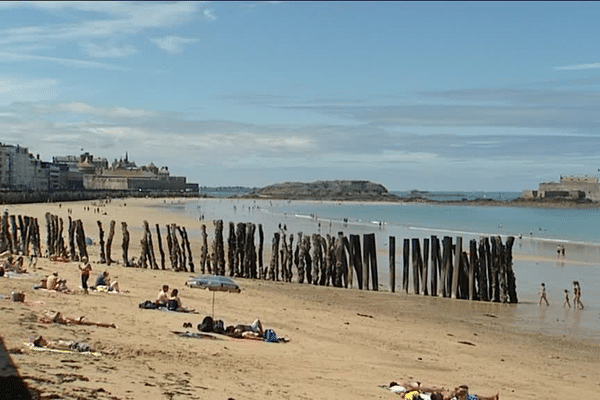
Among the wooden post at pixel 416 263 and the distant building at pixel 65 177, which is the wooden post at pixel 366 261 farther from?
the distant building at pixel 65 177

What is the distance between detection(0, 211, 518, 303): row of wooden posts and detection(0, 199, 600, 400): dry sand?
7.24 feet

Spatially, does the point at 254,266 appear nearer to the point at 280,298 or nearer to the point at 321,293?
the point at 321,293

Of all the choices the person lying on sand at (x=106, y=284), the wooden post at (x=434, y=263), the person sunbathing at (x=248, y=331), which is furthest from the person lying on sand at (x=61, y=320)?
the wooden post at (x=434, y=263)

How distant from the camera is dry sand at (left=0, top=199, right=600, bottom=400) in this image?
8.71 m

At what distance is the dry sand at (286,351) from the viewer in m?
8.71

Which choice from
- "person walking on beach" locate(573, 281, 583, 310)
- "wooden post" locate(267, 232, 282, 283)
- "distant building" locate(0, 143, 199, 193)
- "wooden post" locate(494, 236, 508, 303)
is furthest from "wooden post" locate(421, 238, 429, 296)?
"distant building" locate(0, 143, 199, 193)

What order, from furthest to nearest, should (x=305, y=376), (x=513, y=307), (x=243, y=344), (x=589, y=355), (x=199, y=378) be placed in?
(x=513, y=307) → (x=589, y=355) → (x=243, y=344) → (x=305, y=376) → (x=199, y=378)

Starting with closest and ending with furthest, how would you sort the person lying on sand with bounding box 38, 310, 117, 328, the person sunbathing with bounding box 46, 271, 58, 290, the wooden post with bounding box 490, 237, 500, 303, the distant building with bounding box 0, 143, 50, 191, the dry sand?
1. the dry sand
2. the person lying on sand with bounding box 38, 310, 117, 328
3. the person sunbathing with bounding box 46, 271, 58, 290
4. the wooden post with bounding box 490, 237, 500, 303
5. the distant building with bounding box 0, 143, 50, 191

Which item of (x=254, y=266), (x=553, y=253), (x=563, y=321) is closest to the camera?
(x=563, y=321)

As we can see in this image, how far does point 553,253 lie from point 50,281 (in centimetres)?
3321

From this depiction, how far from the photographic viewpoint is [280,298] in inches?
762

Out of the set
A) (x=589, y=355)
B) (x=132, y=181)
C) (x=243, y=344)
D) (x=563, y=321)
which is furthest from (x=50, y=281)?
(x=132, y=181)

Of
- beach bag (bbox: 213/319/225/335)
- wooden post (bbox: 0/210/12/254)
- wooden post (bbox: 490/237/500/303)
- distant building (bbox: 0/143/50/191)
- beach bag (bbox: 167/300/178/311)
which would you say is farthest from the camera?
distant building (bbox: 0/143/50/191)

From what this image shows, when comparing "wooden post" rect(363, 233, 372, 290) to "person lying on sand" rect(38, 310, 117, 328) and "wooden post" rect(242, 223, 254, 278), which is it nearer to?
"wooden post" rect(242, 223, 254, 278)
